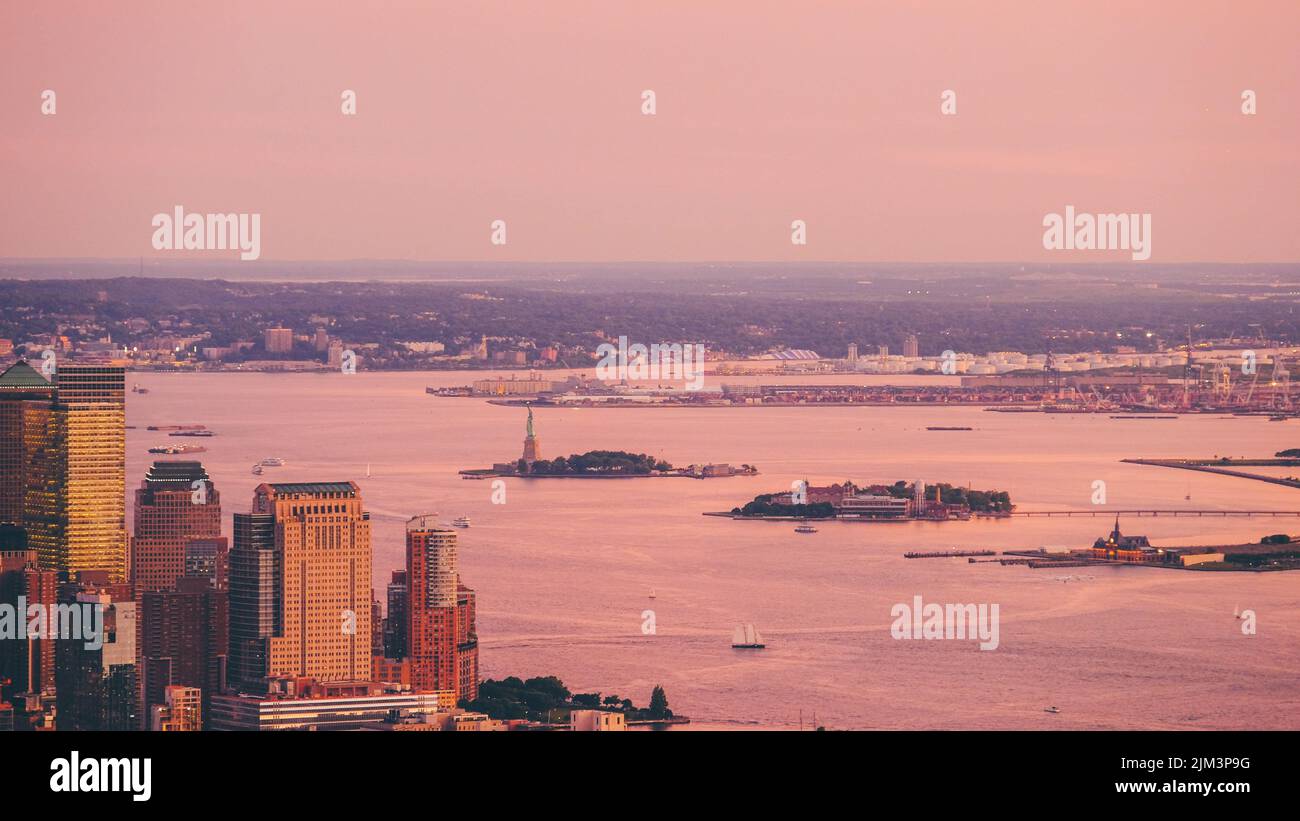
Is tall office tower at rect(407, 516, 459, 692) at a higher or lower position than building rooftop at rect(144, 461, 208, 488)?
lower

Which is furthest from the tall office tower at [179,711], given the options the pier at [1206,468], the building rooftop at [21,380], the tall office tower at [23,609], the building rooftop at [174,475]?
the pier at [1206,468]

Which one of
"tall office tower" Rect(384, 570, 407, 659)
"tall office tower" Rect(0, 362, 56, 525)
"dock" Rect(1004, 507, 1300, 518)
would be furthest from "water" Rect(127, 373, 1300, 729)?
"tall office tower" Rect(0, 362, 56, 525)

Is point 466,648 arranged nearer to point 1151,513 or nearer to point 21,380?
point 21,380

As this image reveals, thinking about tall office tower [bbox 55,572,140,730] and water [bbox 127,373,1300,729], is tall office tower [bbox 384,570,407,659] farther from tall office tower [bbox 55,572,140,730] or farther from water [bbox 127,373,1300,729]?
tall office tower [bbox 55,572,140,730]

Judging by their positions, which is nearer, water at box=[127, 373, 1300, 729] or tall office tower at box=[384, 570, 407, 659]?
water at box=[127, 373, 1300, 729]

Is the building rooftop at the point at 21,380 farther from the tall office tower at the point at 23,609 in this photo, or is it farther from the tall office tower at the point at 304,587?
the tall office tower at the point at 304,587

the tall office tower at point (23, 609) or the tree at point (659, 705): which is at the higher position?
the tall office tower at point (23, 609)
